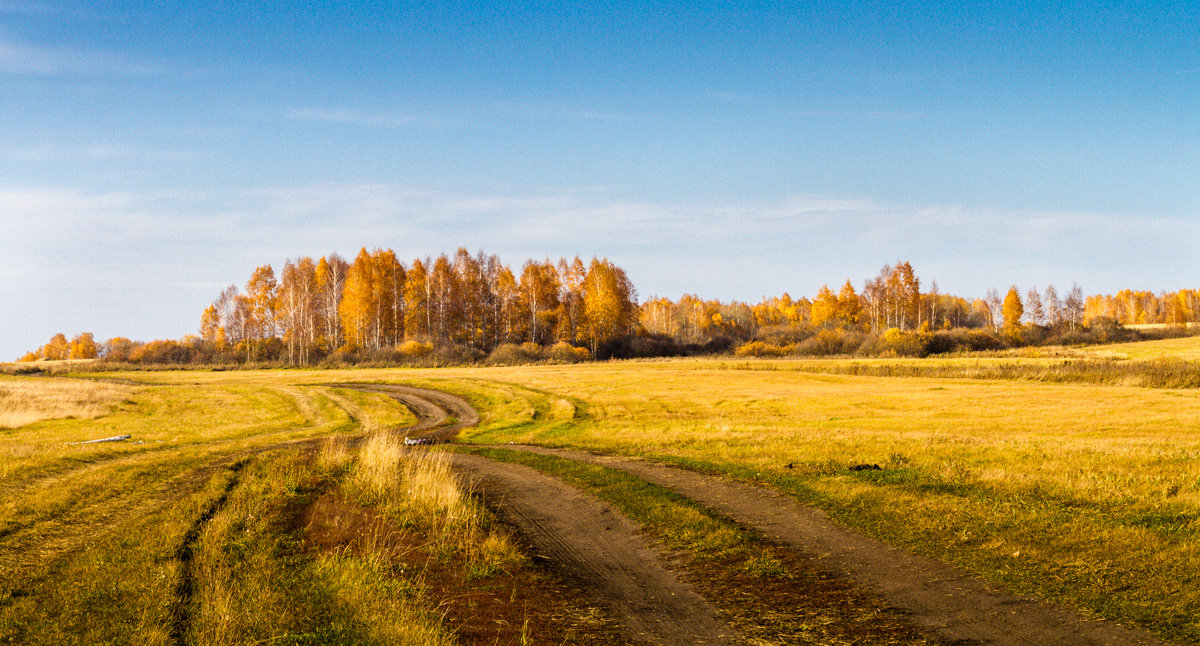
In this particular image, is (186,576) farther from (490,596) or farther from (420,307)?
(420,307)

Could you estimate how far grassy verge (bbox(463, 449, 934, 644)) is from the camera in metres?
8.02

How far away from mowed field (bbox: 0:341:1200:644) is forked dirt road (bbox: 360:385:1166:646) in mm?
554

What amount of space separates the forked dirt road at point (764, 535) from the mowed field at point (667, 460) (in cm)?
55

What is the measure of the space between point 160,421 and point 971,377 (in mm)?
58834

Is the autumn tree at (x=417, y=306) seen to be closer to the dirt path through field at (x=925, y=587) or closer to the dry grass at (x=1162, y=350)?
the dry grass at (x=1162, y=350)

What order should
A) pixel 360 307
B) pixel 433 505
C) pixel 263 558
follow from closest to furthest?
pixel 263 558
pixel 433 505
pixel 360 307

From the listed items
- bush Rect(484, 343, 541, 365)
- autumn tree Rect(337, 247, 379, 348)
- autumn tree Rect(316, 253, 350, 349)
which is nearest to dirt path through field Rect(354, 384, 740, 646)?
bush Rect(484, 343, 541, 365)

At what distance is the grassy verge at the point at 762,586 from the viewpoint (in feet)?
26.3

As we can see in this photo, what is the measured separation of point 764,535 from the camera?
1207 centimetres

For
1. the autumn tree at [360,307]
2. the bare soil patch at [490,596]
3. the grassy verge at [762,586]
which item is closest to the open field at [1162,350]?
the grassy verge at [762,586]

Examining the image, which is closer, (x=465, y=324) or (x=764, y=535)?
(x=764, y=535)

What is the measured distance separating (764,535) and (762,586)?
256 cm

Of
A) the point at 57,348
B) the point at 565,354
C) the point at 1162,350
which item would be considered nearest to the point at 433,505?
the point at 565,354

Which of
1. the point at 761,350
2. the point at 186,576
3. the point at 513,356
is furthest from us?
the point at 761,350
